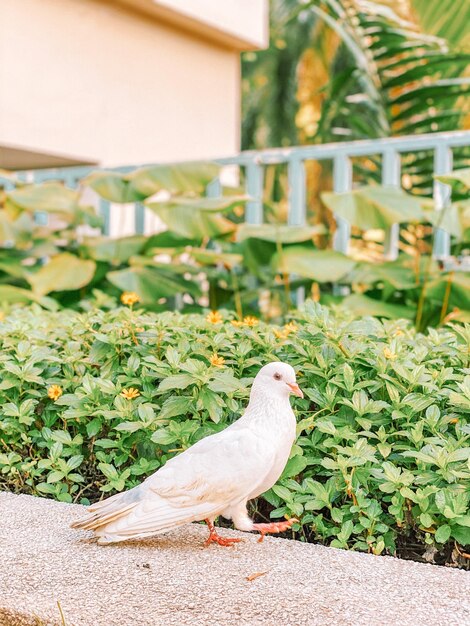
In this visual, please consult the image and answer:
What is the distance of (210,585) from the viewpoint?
179 cm

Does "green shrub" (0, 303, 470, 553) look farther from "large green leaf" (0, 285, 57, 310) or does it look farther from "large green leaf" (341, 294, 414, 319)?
"large green leaf" (0, 285, 57, 310)

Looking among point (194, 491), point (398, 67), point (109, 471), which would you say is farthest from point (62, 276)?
point (398, 67)

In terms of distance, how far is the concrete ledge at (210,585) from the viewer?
1650mm

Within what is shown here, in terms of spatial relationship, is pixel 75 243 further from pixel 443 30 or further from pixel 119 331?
pixel 443 30

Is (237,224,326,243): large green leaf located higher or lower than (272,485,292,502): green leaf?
higher

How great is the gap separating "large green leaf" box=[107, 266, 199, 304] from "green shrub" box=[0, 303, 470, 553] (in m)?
1.96

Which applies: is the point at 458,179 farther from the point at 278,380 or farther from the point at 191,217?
the point at 278,380

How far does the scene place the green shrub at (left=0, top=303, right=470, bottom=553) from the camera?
7.14 feet

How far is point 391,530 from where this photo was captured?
87.1 inches

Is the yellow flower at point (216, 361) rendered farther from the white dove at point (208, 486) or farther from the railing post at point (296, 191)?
the railing post at point (296, 191)

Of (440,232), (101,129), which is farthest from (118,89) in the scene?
(440,232)

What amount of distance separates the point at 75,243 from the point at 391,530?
447cm

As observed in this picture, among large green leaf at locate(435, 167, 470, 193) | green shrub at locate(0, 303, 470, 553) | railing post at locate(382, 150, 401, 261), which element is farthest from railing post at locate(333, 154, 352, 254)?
green shrub at locate(0, 303, 470, 553)

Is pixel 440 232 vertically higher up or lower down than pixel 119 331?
higher up
